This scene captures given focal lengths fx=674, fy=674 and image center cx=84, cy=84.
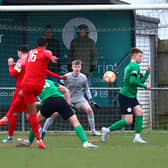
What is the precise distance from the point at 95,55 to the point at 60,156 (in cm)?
791

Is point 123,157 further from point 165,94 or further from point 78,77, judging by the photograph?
point 165,94

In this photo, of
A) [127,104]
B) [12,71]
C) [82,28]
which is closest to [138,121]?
[127,104]

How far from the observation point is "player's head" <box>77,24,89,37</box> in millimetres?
16455

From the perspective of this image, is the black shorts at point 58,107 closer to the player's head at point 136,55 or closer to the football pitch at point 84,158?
the football pitch at point 84,158

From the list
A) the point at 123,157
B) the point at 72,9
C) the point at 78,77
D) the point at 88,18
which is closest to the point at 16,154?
the point at 123,157

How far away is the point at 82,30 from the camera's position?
16.6 meters

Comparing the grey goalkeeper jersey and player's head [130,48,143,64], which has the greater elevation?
player's head [130,48,143,64]

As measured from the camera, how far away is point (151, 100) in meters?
16.8

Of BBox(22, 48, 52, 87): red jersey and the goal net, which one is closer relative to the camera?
BBox(22, 48, 52, 87): red jersey

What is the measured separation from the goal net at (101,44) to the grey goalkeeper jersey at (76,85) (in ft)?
5.64

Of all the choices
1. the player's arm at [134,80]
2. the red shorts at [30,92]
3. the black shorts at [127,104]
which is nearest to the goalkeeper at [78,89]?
the black shorts at [127,104]

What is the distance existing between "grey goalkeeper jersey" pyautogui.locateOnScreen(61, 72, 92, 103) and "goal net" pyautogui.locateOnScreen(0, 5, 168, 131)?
172 centimetres

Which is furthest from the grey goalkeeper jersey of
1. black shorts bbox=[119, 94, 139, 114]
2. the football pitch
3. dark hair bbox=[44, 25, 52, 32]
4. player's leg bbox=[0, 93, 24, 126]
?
the football pitch

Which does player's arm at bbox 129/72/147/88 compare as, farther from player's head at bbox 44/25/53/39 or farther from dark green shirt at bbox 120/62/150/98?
player's head at bbox 44/25/53/39
